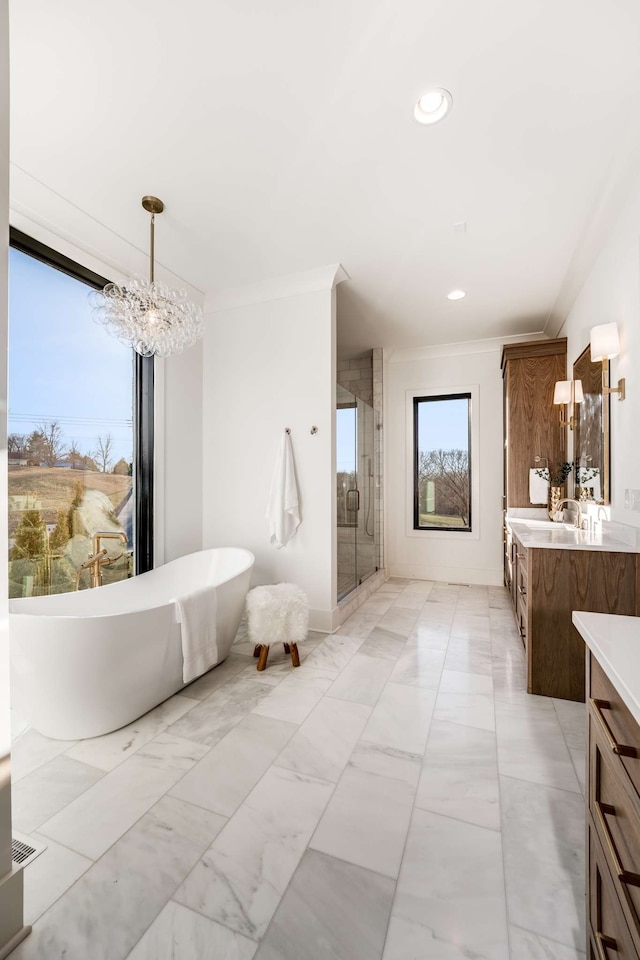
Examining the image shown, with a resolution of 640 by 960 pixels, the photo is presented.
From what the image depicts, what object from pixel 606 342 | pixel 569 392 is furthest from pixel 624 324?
pixel 569 392

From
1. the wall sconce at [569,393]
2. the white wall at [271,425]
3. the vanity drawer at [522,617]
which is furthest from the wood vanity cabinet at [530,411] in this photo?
the white wall at [271,425]

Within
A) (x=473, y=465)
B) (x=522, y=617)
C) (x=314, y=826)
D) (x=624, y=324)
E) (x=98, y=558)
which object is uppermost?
(x=624, y=324)

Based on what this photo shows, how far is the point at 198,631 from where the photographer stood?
2301 mm

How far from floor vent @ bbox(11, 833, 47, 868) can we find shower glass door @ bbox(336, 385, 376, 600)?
2.46 meters

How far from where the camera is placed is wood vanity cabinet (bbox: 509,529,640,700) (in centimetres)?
231

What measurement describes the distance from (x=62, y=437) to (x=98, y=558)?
2.67ft

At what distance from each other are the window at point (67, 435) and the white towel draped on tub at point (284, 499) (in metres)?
0.97

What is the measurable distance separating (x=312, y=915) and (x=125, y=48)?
2.92m

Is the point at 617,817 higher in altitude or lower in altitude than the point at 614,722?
lower

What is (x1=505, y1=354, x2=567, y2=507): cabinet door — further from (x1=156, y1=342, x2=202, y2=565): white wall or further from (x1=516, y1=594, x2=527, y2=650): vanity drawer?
(x1=156, y1=342, x2=202, y2=565): white wall

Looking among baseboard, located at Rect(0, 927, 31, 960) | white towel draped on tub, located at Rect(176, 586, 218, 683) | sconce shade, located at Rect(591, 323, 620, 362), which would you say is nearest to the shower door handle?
white towel draped on tub, located at Rect(176, 586, 218, 683)

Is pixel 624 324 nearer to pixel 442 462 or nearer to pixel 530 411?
pixel 530 411

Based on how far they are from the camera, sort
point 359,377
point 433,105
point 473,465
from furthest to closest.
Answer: point 359,377, point 473,465, point 433,105

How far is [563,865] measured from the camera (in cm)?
134
